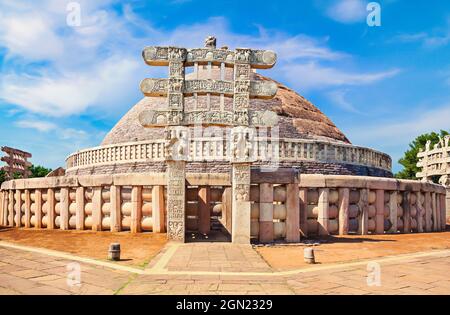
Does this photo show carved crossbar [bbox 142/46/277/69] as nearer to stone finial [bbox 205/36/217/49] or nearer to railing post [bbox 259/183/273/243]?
railing post [bbox 259/183/273/243]

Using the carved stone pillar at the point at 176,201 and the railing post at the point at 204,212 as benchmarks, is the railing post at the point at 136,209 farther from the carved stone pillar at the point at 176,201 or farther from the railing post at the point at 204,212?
A: the railing post at the point at 204,212

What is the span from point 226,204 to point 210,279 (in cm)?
530

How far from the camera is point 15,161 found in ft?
86.4

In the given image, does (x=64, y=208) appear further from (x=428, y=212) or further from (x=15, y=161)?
(x=15, y=161)

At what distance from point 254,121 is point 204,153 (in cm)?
666

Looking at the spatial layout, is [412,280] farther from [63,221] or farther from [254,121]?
[63,221]

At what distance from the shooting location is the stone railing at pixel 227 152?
16.4m

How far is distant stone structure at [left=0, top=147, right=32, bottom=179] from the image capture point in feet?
83.7

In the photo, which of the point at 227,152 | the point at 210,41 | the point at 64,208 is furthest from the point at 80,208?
the point at 210,41

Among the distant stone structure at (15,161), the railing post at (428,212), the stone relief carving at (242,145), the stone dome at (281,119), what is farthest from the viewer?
the distant stone structure at (15,161)

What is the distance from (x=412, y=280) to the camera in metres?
5.38

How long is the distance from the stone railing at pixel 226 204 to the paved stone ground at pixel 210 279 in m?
3.23

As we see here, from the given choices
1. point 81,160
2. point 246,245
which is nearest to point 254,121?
point 246,245

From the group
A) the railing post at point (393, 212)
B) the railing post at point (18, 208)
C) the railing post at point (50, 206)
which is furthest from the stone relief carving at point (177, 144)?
the railing post at point (393, 212)
